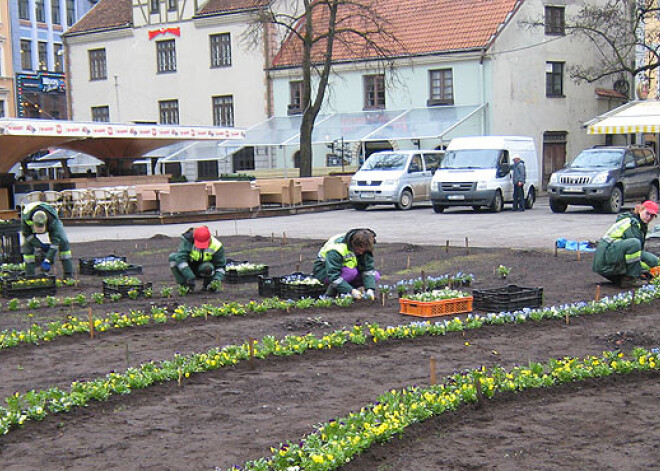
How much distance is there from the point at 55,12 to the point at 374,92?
31417 mm

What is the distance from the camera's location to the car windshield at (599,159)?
25.8 m

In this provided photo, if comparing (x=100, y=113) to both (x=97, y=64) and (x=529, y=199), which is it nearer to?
(x=97, y=64)

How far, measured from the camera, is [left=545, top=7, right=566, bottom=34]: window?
40.0m

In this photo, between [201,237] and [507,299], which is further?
[201,237]

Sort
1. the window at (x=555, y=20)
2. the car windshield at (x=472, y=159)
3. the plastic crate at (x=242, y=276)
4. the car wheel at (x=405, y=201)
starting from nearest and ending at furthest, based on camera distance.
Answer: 1. the plastic crate at (x=242, y=276)
2. the car windshield at (x=472, y=159)
3. the car wheel at (x=405, y=201)
4. the window at (x=555, y=20)

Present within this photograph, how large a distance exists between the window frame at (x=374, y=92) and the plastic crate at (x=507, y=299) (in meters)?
32.4

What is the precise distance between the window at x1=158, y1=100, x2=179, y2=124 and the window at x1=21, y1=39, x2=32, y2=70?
17063 mm

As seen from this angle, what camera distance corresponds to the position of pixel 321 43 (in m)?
45.9

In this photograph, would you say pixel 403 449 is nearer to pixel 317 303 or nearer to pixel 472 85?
pixel 317 303

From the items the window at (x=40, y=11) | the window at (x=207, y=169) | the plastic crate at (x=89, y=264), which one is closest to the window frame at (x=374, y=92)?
the window at (x=207, y=169)

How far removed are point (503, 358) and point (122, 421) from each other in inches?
134

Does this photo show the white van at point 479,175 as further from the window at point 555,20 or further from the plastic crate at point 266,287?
the plastic crate at point 266,287

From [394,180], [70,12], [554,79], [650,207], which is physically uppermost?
[70,12]

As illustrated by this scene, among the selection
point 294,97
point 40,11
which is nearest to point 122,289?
point 294,97
